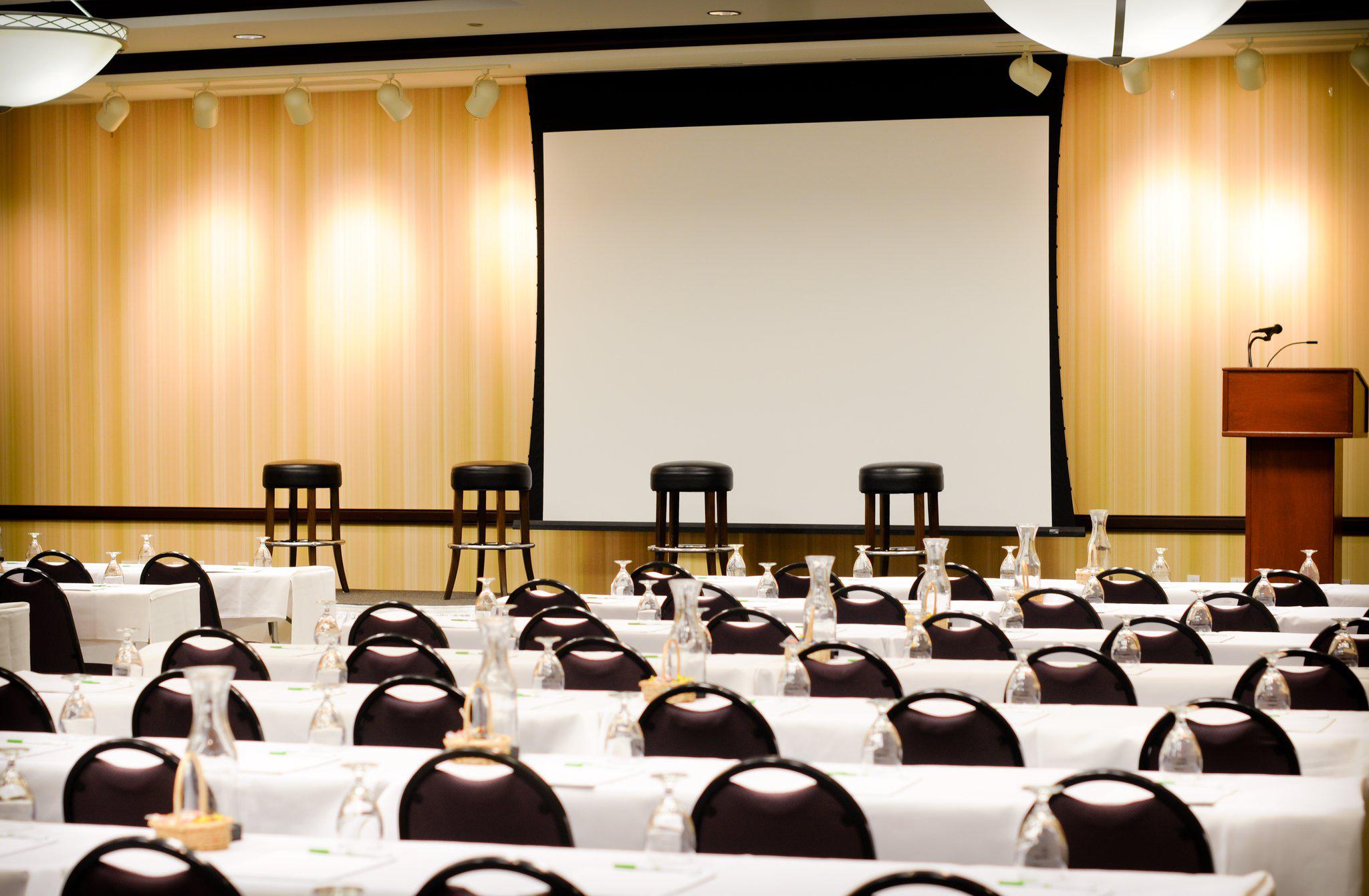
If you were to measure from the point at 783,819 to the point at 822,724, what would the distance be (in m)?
1.19

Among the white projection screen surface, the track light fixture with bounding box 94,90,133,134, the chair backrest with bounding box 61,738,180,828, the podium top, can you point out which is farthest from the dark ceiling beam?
the chair backrest with bounding box 61,738,180,828

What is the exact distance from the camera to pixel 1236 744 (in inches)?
157

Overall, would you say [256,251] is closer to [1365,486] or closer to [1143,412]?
[1143,412]

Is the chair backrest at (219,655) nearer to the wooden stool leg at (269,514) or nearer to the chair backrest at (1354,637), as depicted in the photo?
the chair backrest at (1354,637)

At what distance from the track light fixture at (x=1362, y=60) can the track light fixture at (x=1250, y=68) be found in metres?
0.59

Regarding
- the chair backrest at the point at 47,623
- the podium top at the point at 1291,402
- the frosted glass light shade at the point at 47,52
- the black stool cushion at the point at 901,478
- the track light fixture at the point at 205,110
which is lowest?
the chair backrest at the point at 47,623

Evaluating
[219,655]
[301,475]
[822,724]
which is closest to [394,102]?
[301,475]

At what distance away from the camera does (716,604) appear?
291 inches

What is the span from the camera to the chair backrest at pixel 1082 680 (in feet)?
16.4

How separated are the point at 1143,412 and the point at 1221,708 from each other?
8624mm

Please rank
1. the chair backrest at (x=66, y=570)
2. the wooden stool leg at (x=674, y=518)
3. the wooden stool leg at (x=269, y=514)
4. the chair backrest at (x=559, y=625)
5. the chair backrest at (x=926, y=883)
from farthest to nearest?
the wooden stool leg at (x=269, y=514) → the wooden stool leg at (x=674, y=518) → the chair backrest at (x=66, y=570) → the chair backrest at (x=559, y=625) → the chair backrest at (x=926, y=883)

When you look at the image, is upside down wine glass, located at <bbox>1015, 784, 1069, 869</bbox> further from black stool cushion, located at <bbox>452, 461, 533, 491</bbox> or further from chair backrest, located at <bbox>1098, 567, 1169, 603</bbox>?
black stool cushion, located at <bbox>452, 461, 533, 491</bbox>

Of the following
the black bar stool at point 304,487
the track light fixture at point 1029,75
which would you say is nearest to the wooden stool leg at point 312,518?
the black bar stool at point 304,487

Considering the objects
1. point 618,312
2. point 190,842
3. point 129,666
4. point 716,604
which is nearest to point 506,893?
point 190,842
